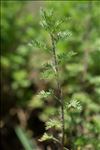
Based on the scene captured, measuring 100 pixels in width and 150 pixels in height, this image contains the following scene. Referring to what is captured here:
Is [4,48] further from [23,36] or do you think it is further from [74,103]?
[74,103]

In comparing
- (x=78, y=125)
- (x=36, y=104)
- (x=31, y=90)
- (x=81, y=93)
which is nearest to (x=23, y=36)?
(x=31, y=90)

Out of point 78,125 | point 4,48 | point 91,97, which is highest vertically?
point 4,48

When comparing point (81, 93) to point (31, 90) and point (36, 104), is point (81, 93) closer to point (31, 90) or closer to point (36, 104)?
point (36, 104)

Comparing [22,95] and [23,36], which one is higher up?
[23,36]

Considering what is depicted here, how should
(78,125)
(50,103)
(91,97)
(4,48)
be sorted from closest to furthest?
(78,125) → (91,97) → (50,103) → (4,48)

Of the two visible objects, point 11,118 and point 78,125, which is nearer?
point 78,125

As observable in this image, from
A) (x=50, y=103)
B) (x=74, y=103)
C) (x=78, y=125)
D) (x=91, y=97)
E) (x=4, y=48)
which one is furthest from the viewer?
(x=4, y=48)
